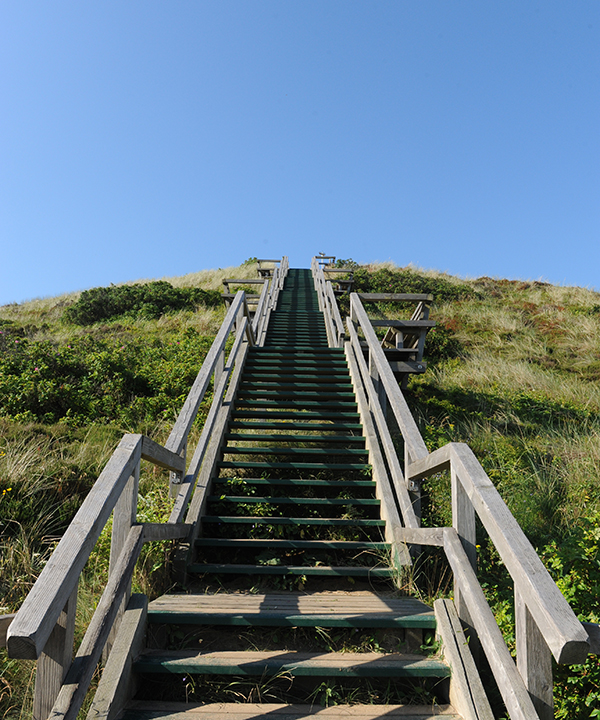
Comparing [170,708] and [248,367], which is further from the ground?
[248,367]

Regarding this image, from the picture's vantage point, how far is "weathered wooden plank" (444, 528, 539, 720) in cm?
171

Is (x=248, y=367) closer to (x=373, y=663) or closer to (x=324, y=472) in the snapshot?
(x=324, y=472)

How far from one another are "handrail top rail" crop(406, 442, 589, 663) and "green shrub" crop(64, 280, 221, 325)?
526 inches

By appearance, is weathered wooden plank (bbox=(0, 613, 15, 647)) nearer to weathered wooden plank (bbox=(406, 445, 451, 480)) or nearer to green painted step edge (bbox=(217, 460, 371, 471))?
weathered wooden plank (bbox=(406, 445, 451, 480))

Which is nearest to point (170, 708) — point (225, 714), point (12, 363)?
point (225, 714)

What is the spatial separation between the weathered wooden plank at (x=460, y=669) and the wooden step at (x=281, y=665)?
0.29 ft

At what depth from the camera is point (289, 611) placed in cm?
274

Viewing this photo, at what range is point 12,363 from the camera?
7.88 metres

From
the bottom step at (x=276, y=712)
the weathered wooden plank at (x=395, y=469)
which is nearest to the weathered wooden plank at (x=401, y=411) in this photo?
the weathered wooden plank at (x=395, y=469)

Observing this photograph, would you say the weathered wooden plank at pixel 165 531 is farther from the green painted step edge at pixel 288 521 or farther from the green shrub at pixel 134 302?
the green shrub at pixel 134 302

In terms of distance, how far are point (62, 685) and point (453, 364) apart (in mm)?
8908

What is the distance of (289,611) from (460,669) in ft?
3.22

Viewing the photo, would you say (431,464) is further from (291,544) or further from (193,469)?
(193,469)

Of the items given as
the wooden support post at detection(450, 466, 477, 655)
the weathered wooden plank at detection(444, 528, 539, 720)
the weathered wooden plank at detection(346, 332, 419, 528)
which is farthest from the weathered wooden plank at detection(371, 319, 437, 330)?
the weathered wooden plank at detection(444, 528, 539, 720)
